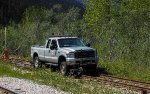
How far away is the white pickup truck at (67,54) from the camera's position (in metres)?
20.5

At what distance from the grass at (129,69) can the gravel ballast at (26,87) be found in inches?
238

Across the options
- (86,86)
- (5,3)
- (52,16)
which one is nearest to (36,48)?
(86,86)

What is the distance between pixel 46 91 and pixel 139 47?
41.9 feet

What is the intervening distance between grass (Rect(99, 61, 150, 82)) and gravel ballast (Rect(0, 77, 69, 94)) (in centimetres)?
604

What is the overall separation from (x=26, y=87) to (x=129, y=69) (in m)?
8.88

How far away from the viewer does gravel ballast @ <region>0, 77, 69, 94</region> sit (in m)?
14.7

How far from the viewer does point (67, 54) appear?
20688 mm

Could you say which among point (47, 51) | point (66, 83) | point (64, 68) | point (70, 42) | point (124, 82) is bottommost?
point (124, 82)

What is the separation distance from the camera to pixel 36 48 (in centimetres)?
2497

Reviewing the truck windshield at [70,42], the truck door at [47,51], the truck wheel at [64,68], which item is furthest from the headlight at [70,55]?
the truck door at [47,51]

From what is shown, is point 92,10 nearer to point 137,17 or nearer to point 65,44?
point 137,17

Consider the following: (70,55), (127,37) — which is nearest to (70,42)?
(70,55)

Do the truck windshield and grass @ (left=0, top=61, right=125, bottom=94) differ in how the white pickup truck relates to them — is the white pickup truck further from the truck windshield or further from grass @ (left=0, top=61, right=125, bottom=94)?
grass @ (left=0, top=61, right=125, bottom=94)

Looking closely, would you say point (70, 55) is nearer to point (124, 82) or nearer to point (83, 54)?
point (83, 54)
